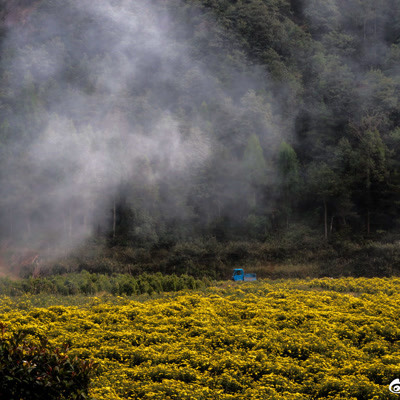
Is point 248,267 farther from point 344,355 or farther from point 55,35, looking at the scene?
point 55,35

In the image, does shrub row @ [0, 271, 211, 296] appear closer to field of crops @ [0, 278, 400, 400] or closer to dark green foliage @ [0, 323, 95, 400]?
field of crops @ [0, 278, 400, 400]

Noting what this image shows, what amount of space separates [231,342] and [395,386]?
9.33 ft

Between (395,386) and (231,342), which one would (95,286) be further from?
(395,386)

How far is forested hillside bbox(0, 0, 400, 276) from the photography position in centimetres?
2534

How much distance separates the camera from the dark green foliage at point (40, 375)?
471cm

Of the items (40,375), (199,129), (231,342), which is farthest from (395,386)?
(199,129)

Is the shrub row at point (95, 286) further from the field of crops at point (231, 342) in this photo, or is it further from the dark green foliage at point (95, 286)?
the field of crops at point (231, 342)

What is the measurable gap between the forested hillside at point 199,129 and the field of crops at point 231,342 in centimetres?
1078

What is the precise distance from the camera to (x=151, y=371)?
6.96 metres

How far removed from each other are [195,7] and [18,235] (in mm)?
25806

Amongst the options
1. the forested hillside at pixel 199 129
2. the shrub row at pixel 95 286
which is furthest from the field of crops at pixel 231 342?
the forested hillside at pixel 199 129

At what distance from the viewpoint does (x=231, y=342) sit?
846 centimetres

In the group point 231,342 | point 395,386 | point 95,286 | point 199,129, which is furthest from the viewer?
point 199,129

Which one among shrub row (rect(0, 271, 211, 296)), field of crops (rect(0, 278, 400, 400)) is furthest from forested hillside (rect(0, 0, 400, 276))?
field of crops (rect(0, 278, 400, 400))
